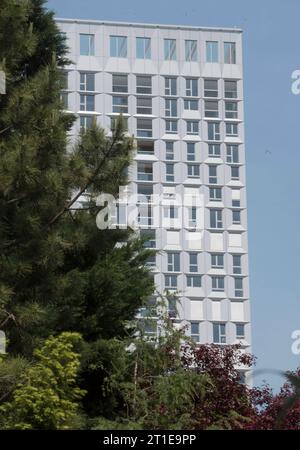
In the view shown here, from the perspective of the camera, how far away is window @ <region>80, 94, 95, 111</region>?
66.6 meters

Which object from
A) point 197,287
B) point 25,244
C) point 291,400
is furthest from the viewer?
point 197,287

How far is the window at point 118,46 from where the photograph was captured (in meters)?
66.0

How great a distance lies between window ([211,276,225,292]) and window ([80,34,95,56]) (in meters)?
14.6

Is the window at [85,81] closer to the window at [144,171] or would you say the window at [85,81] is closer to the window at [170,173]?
the window at [144,171]

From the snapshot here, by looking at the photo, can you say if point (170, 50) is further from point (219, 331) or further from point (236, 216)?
point (219, 331)

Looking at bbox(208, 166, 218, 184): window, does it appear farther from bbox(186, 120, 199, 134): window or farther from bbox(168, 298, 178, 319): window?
bbox(168, 298, 178, 319): window

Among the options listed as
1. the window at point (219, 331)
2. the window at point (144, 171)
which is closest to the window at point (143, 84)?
the window at point (144, 171)

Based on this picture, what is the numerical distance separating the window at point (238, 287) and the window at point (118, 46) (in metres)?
14.3

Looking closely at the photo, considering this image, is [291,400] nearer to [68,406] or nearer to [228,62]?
[68,406]

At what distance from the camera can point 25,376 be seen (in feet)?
43.4

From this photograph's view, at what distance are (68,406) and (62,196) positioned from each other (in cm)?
472

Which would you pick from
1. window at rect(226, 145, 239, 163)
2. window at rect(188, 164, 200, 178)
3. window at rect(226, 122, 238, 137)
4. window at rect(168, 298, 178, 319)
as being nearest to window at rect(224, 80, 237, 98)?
window at rect(226, 122, 238, 137)
